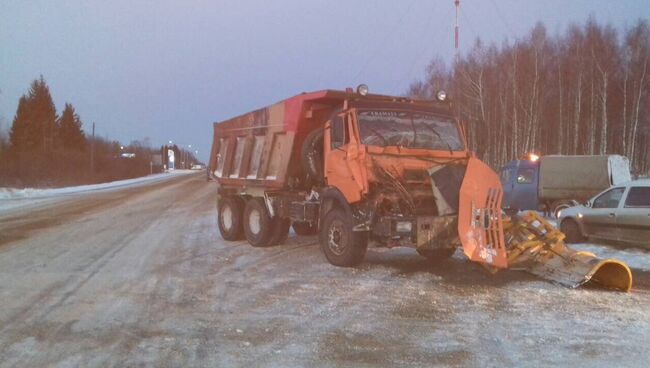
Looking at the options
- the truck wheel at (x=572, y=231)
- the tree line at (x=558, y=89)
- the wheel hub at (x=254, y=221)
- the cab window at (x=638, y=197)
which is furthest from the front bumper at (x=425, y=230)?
the tree line at (x=558, y=89)

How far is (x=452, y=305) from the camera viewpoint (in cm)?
775

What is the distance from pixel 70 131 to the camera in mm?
99250

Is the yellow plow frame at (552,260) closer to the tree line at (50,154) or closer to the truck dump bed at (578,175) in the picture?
the truck dump bed at (578,175)

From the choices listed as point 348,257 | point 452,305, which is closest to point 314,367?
point 452,305

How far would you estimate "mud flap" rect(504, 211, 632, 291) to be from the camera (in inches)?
344

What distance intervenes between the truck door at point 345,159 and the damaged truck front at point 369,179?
2cm

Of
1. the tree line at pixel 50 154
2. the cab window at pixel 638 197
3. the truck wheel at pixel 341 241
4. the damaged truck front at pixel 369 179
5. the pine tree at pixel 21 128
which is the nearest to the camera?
the damaged truck front at pixel 369 179

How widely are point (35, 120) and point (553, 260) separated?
87.2m

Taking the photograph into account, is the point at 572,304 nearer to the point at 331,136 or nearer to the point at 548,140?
the point at 331,136

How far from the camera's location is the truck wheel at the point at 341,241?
9898mm

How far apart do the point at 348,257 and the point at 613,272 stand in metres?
3.80

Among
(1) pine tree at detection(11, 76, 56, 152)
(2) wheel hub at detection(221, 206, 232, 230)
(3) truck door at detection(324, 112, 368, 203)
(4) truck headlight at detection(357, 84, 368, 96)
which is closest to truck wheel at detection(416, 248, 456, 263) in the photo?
(3) truck door at detection(324, 112, 368, 203)

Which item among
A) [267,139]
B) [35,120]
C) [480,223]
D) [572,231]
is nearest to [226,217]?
[267,139]

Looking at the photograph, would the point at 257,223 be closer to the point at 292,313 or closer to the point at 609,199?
the point at 292,313
